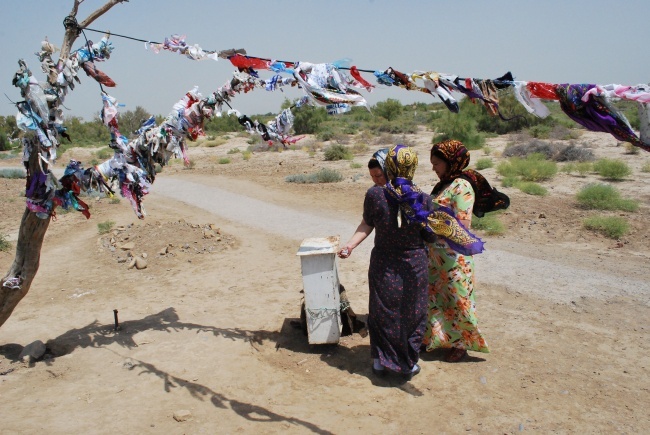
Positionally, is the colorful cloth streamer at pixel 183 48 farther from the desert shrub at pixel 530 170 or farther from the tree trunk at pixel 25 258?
the desert shrub at pixel 530 170

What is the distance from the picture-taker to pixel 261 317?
19.1 feet

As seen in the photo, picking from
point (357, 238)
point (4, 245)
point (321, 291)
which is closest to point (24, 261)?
point (321, 291)

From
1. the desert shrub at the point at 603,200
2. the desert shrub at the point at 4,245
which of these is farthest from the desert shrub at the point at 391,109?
the desert shrub at the point at 4,245

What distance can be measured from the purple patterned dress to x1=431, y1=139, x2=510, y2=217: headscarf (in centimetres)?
68

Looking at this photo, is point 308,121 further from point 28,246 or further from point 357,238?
point 357,238

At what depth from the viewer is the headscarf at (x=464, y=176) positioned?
428cm

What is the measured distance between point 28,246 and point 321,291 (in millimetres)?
2628

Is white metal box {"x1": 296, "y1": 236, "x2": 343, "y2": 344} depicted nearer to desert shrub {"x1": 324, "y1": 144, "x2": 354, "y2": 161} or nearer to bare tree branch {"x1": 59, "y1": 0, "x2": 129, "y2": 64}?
bare tree branch {"x1": 59, "y1": 0, "x2": 129, "y2": 64}

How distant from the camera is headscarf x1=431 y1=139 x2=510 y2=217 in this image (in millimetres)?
4284

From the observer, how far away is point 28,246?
14.9 ft

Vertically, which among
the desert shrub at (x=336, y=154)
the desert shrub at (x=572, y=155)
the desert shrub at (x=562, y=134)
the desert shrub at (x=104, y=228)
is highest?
the desert shrub at (x=562, y=134)

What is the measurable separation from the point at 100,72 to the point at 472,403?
13.3 feet

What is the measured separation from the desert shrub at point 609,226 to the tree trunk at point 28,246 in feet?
26.3

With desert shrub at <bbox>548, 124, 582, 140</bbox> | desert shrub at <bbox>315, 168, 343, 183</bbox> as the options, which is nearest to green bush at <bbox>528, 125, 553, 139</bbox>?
desert shrub at <bbox>548, 124, 582, 140</bbox>
